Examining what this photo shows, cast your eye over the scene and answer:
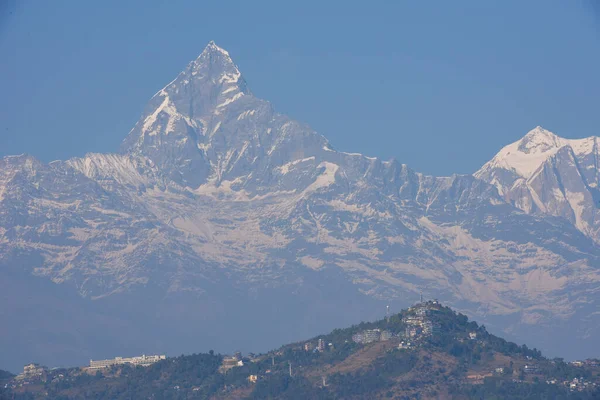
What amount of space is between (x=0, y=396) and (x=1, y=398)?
783 mm

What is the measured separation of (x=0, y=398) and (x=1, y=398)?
1389 mm

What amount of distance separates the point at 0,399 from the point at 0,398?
381 millimetres

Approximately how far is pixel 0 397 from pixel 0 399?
0.51 metres

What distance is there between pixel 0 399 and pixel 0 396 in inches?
40.1

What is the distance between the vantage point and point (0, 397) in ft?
461

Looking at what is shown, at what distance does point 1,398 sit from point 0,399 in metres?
1.76

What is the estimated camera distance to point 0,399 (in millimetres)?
140000

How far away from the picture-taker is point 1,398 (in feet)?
465

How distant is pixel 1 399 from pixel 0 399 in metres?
1.52

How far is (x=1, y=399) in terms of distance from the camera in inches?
5571

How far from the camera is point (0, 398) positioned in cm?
14038

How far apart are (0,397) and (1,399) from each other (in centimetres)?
103
